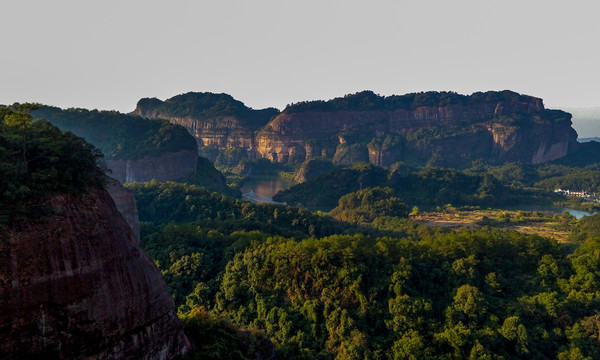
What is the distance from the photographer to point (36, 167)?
16.1 metres

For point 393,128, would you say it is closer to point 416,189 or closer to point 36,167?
point 416,189

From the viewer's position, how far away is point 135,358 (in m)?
16.6

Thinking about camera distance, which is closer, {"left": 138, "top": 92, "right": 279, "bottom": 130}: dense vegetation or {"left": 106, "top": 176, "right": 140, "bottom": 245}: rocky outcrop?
{"left": 106, "top": 176, "right": 140, "bottom": 245}: rocky outcrop

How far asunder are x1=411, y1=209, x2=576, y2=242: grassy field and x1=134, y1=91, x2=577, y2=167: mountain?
73.6m

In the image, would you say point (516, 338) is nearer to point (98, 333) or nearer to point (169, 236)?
point (98, 333)

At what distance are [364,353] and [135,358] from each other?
1560 cm

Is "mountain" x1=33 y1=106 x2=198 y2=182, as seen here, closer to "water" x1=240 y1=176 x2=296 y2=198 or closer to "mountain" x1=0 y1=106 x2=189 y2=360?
"water" x1=240 y1=176 x2=296 y2=198

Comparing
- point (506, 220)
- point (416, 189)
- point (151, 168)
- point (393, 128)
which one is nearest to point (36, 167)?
point (506, 220)

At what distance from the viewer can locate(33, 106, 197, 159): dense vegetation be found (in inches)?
3750

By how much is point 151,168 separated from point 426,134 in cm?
11357

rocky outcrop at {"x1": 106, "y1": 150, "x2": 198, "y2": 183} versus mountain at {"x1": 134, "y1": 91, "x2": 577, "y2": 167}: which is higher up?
mountain at {"x1": 134, "y1": 91, "x2": 577, "y2": 167}

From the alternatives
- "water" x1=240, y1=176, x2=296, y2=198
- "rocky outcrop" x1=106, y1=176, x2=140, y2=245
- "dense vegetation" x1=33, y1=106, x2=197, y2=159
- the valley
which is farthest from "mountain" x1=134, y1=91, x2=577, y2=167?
"rocky outcrop" x1=106, y1=176, x2=140, y2=245

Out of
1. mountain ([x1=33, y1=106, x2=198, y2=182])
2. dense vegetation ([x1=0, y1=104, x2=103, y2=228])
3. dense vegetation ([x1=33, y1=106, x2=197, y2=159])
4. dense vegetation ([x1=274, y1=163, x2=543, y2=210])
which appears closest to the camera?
dense vegetation ([x1=0, y1=104, x2=103, y2=228])

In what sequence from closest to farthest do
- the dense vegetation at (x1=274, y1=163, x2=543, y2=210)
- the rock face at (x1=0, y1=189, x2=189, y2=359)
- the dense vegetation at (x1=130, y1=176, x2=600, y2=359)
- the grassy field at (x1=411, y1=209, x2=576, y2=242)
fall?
the rock face at (x1=0, y1=189, x2=189, y2=359)
the dense vegetation at (x1=130, y1=176, x2=600, y2=359)
the grassy field at (x1=411, y1=209, x2=576, y2=242)
the dense vegetation at (x1=274, y1=163, x2=543, y2=210)
